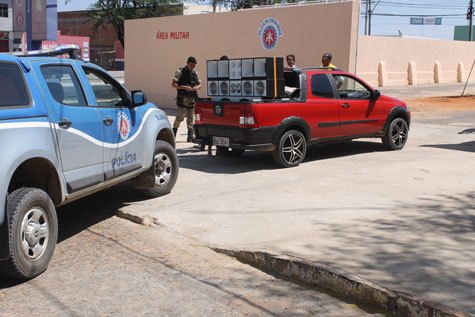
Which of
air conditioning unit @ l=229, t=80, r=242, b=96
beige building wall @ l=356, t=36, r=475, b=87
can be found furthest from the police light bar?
beige building wall @ l=356, t=36, r=475, b=87

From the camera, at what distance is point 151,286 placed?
16.0ft

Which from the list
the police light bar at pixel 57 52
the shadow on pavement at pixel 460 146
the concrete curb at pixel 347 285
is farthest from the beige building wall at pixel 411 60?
the concrete curb at pixel 347 285

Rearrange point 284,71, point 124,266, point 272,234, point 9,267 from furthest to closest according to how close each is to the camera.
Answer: point 284,71, point 272,234, point 124,266, point 9,267

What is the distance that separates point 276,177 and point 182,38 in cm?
1300

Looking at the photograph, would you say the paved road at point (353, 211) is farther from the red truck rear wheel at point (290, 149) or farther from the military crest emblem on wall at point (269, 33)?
the military crest emblem on wall at point (269, 33)

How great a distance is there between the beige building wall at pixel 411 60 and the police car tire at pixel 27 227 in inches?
926

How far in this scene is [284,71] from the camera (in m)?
10.4

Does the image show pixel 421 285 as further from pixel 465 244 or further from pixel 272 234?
pixel 272 234

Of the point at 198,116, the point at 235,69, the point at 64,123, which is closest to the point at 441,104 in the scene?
the point at 235,69

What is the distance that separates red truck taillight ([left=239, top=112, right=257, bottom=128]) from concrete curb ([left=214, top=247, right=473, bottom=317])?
13.5 ft

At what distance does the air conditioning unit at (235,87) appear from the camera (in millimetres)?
10203

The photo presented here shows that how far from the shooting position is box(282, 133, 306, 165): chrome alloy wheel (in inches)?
391

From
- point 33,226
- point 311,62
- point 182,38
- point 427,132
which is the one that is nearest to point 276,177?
point 33,226

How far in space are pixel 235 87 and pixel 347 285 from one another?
623 centimetres
